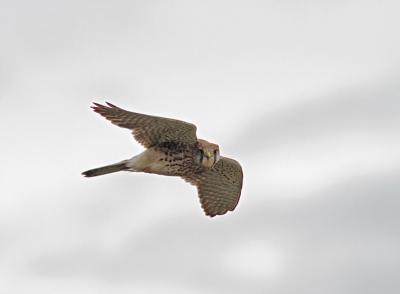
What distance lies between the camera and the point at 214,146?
62.1ft

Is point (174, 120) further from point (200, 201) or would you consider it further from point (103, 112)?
point (200, 201)

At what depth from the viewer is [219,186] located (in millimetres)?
20844

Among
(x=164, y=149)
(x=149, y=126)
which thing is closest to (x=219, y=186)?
(x=164, y=149)

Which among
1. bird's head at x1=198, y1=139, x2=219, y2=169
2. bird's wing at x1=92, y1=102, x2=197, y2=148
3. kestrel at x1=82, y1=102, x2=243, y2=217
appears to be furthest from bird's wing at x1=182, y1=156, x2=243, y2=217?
bird's wing at x1=92, y1=102, x2=197, y2=148

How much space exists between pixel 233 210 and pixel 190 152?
3.02m

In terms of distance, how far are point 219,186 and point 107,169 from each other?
3596 mm

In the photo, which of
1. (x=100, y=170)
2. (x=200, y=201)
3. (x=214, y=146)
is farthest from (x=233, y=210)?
(x=100, y=170)

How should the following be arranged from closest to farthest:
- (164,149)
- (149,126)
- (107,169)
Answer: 1. (149,126)
2. (107,169)
3. (164,149)

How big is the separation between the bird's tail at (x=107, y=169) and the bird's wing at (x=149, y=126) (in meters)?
0.65

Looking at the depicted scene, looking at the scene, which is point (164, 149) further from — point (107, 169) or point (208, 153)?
point (107, 169)

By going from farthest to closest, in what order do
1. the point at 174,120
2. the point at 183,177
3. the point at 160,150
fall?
the point at 183,177 < the point at 160,150 < the point at 174,120

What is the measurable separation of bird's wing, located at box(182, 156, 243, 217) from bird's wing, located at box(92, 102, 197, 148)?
202cm

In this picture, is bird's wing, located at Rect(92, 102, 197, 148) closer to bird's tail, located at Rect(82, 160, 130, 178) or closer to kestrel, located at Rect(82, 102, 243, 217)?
kestrel, located at Rect(82, 102, 243, 217)

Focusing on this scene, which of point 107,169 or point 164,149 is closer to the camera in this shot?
point 107,169
